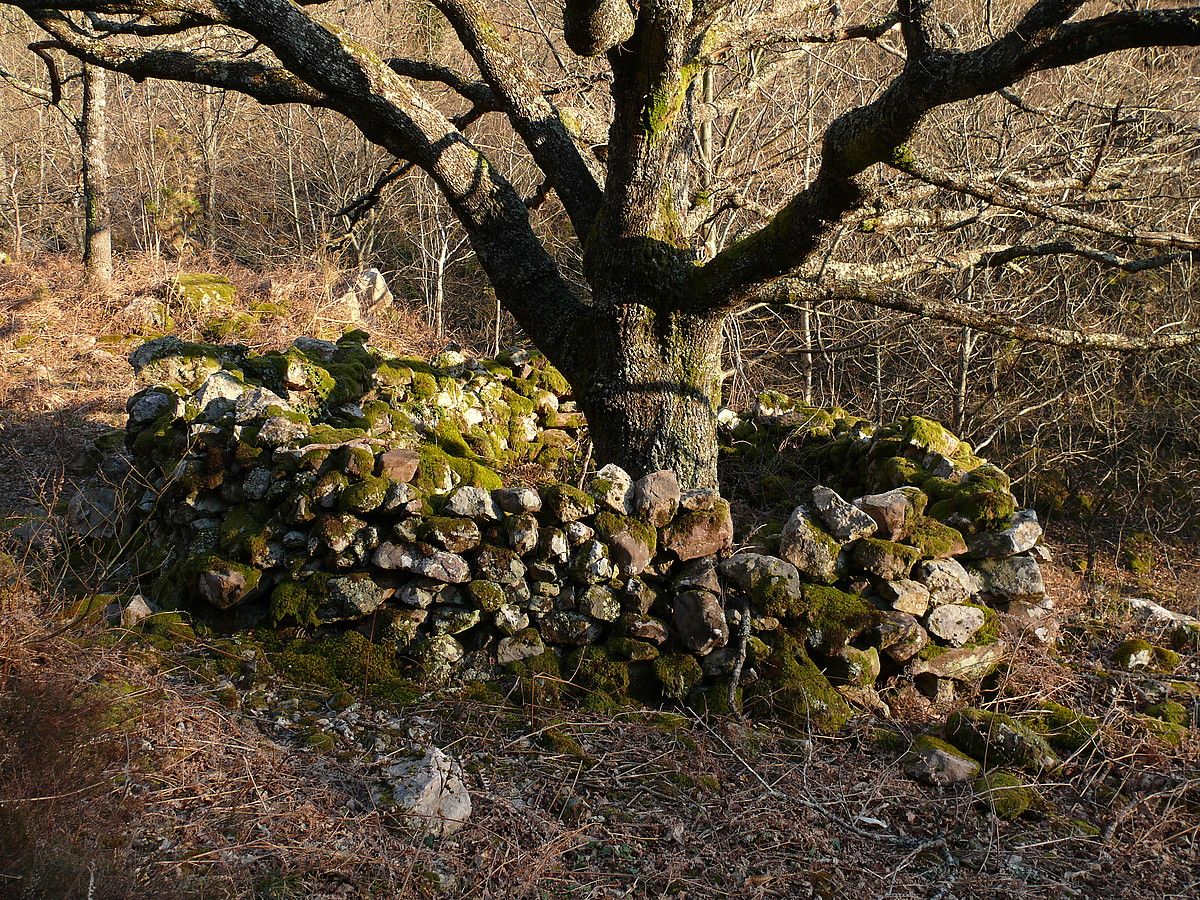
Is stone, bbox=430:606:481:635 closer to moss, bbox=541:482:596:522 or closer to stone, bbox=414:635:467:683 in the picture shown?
stone, bbox=414:635:467:683

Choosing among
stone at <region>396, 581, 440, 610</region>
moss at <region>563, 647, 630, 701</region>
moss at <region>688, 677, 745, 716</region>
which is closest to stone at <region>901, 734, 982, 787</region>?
moss at <region>688, 677, 745, 716</region>

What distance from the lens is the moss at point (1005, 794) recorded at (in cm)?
347

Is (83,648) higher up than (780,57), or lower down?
lower down

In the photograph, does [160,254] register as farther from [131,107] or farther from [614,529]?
[614,529]

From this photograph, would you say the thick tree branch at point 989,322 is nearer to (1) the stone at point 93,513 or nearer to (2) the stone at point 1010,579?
(2) the stone at point 1010,579

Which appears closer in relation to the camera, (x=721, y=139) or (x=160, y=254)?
(x=721, y=139)

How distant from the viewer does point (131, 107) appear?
1432 centimetres

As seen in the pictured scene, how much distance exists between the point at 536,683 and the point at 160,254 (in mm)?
11531

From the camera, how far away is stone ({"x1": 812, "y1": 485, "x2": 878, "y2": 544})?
4441 millimetres

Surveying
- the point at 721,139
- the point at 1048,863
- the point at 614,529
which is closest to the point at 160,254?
the point at 721,139

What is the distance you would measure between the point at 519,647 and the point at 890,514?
205 cm

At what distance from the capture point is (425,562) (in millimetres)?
4043

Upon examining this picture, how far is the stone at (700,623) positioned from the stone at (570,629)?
0.41m

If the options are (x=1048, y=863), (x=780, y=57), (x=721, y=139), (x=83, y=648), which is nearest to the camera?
(x=1048, y=863)
